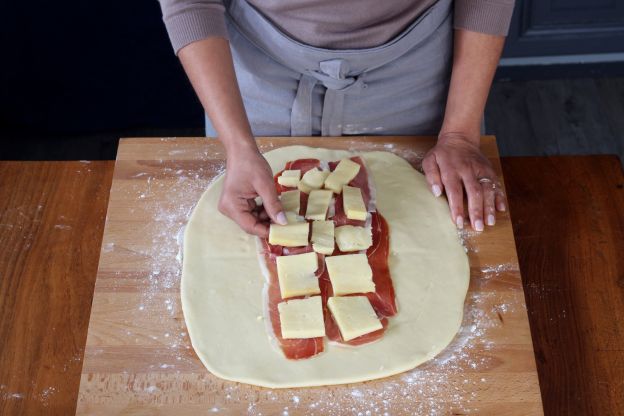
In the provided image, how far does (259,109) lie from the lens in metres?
1.76

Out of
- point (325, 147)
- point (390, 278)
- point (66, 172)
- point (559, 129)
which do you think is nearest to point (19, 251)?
point (66, 172)

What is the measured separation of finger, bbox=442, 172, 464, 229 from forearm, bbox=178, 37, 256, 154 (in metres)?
0.45

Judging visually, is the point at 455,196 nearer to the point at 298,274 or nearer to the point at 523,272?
Answer: the point at 523,272

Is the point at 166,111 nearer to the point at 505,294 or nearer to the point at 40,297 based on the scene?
the point at 40,297

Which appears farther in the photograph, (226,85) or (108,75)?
(108,75)

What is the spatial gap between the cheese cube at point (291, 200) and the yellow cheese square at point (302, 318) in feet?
0.80

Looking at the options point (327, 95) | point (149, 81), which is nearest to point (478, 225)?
point (327, 95)

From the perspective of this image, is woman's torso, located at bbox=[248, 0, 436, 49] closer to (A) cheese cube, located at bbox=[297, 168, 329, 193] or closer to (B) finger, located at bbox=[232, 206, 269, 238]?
(A) cheese cube, located at bbox=[297, 168, 329, 193]

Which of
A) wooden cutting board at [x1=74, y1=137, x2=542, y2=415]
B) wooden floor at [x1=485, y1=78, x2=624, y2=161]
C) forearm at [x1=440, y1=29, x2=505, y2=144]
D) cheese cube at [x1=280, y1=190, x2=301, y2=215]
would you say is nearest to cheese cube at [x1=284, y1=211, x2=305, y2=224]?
cheese cube at [x1=280, y1=190, x2=301, y2=215]

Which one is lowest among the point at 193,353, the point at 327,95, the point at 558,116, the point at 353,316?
the point at 558,116

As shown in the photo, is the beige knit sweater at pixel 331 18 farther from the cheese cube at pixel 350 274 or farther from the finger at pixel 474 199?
the cheese cube at pixel 350 274

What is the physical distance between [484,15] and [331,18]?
375 millimetres

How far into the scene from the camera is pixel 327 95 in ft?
5.52

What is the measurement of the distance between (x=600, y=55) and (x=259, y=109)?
2209 mm
